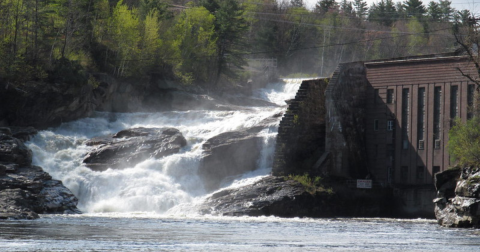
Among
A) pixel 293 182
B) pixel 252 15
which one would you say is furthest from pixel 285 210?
pixel 252 15

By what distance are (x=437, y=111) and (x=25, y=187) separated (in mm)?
30404

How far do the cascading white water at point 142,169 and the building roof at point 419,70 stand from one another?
897 cm

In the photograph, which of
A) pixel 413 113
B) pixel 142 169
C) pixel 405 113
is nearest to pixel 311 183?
pixel 405 113

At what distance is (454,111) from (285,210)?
1493cm

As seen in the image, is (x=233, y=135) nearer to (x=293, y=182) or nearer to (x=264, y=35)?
(x=293, y=182)

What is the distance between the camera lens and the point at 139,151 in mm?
63250

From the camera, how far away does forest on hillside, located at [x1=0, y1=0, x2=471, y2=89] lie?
72.3 meters

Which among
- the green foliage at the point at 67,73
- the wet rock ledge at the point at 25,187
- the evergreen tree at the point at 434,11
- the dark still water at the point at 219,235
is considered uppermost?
the evergreen tree at the point at 434,11

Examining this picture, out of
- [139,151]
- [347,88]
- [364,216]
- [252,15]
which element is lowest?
[364,216]

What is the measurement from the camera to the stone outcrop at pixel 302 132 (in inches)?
2394

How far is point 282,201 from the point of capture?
187ft

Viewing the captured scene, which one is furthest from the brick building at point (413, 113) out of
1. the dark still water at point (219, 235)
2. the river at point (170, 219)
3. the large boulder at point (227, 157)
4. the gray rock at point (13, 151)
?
the gray rock at point (13, 151)

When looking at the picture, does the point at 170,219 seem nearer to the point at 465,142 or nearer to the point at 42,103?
the point at 465,142

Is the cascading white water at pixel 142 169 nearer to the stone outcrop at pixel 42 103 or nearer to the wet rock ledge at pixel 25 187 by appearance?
the stone outcrop at pixel 42 103
